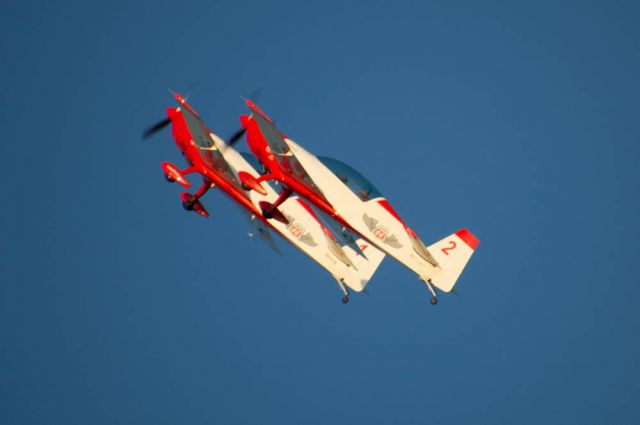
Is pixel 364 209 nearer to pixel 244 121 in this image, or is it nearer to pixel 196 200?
pixel 244 121

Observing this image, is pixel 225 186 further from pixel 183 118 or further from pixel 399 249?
pixel 399 249

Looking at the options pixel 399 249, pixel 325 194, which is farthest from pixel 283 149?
pixel 399 249

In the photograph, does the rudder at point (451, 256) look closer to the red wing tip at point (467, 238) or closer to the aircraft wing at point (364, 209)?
the red wing tip at point (467, 238)

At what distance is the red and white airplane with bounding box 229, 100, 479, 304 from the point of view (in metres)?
58.6

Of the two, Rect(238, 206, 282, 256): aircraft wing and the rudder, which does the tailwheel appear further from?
the rudder

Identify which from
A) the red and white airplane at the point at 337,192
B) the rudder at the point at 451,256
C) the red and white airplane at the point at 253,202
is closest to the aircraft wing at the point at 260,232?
the red and white airplane at the point at 253,202

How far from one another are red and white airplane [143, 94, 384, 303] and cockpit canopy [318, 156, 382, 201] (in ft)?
7.55

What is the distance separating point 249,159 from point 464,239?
35.5 feet

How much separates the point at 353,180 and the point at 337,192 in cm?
96

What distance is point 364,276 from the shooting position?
6631cm

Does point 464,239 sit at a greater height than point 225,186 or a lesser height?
greater

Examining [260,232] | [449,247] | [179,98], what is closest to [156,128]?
[179,98]

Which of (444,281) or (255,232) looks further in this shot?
(255,232)

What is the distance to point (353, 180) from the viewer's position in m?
59.0
